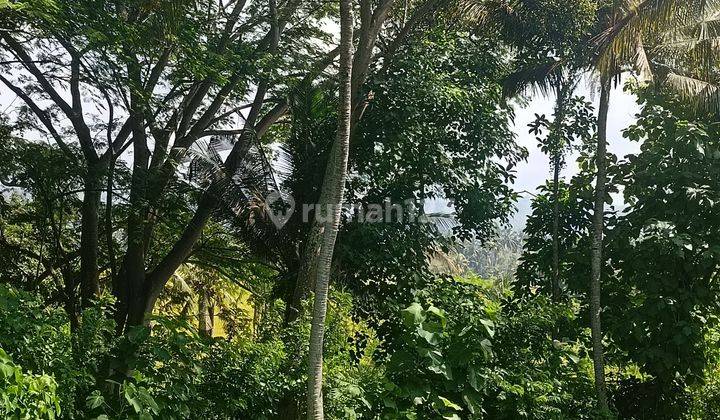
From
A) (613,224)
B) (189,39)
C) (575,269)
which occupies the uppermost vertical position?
(189,39)

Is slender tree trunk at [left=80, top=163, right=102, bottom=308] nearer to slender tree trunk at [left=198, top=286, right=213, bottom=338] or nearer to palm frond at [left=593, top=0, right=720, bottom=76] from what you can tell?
palm frond at [left=593, top=0, right=720, bottom=76]

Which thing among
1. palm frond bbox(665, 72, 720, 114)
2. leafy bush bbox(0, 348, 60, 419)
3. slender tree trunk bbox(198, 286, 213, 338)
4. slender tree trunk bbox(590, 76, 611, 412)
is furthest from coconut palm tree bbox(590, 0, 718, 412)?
slender tree trunk bbox(198, 286, 213, 338)

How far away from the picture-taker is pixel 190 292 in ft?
59.1

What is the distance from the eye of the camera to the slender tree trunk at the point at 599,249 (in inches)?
315

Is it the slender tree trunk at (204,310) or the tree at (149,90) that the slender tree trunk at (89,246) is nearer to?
the tree at (149,90)

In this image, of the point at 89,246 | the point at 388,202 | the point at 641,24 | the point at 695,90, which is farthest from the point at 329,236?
the point at 89,246

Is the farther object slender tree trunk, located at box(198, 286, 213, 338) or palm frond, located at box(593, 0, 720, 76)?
slender tree trunk, located at box(198, 286, 213, 338)

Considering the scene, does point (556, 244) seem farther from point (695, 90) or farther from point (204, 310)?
point (204, 310)

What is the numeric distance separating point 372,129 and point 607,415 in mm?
4149

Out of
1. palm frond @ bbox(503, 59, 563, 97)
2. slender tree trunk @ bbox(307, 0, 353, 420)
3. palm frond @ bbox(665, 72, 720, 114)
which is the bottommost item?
slender tree trunk @ bbox(307, 0, 353, 420)

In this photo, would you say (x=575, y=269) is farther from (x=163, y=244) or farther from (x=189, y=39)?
(x=163, y=244)

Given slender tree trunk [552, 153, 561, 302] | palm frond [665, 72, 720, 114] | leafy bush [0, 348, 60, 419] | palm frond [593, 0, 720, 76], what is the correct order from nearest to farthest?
leafy bush [0, 348, 60, 419], palm frond [593, 0, 720, 76], palm frond [665, 72, 720, 114], slender tree trunk [552, 153, 561, 302]

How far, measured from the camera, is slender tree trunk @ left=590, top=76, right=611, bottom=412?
8.00m

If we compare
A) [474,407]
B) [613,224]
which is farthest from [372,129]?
[474,407]
